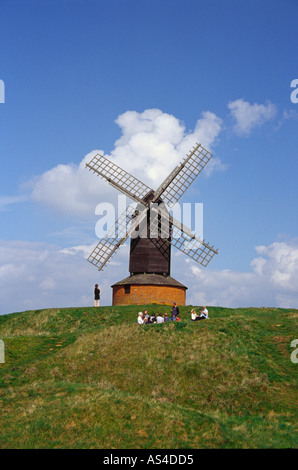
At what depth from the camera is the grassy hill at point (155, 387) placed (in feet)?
56.3

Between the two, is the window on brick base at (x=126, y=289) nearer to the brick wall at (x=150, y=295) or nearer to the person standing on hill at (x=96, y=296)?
the brick wall at (x=150, y=295)

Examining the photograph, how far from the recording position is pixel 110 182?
165ft

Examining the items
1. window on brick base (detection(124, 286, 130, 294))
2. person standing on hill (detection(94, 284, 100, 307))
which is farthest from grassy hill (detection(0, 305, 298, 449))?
window on brick base (detection(124, 286, 130, 294))

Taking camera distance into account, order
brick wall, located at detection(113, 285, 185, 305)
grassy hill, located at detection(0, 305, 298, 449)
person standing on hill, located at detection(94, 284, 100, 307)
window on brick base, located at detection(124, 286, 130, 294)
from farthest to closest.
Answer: window on brick base, located at detection(124, 286, 130, 294) → brick wall, located at detection(113, 285, 185, 305) → person standing on hill, located at detection(94, 284, 100, 307) → grassy hill, located at detection(0, 305, 298, 449)

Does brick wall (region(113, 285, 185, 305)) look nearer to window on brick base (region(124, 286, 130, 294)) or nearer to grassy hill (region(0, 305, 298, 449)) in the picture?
window on brick base (region(124, 286, 130, 294))

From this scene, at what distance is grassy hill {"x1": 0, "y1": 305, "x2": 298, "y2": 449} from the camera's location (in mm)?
17172

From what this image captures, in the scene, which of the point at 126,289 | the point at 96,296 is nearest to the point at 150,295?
the point at 126,289

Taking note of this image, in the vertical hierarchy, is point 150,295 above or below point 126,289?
below

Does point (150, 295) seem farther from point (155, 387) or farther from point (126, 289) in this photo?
point (155, 387)

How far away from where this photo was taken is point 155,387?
23594 millimetres

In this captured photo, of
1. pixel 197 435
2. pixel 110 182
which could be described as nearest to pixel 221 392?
pixel 197 435

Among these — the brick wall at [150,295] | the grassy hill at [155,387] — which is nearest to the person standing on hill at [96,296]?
the brick wall at [150,295]
